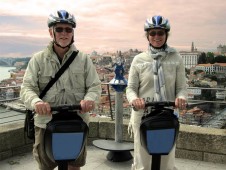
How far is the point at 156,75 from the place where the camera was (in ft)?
9.52

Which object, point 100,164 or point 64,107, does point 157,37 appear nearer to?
point 64,107

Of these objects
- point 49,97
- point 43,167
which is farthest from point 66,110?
point 43,167

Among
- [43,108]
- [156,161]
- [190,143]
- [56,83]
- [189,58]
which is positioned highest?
[189,58]

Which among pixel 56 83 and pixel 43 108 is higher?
pixel 56 83

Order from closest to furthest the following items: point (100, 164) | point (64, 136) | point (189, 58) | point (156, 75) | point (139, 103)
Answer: point (64, 136) < point (139, 103) < point (156, 75) < point (100, 164) < point (189, 58)

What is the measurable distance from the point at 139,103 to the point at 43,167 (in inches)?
42.9

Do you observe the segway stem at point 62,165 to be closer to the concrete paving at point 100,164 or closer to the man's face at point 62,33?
the man's face at point 62,33

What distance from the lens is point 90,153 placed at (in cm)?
509

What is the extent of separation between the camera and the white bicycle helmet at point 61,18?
2.63 metres

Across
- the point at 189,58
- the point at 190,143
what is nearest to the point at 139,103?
the point at 190,143

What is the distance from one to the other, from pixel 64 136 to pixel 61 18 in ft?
3.32

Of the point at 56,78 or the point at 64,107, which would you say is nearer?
the point at 64,107

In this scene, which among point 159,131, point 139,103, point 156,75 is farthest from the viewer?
point 156,75

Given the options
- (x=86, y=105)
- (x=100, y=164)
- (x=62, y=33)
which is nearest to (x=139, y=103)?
(x=86, y=105)
